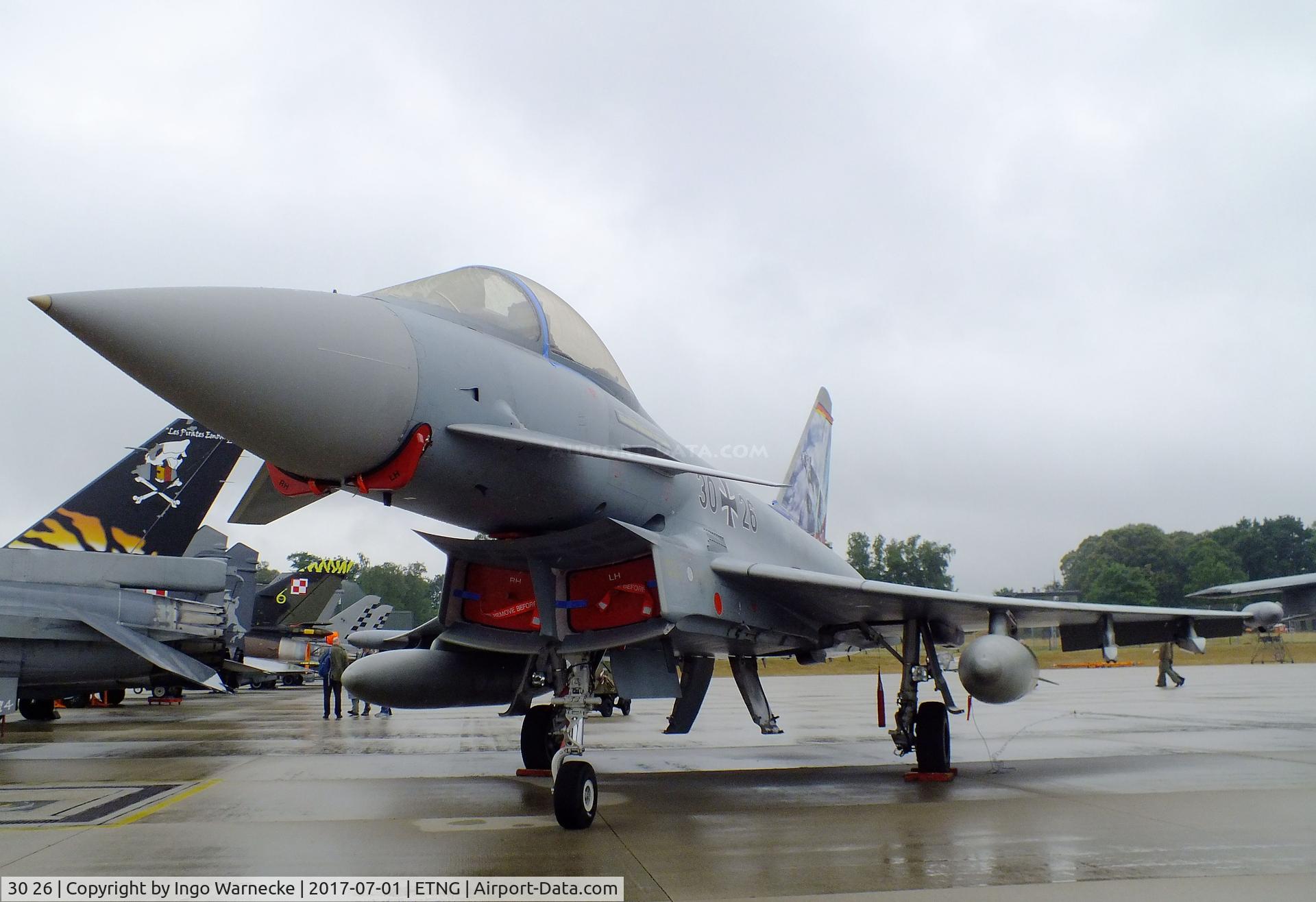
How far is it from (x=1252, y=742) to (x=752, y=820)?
24.0 feet

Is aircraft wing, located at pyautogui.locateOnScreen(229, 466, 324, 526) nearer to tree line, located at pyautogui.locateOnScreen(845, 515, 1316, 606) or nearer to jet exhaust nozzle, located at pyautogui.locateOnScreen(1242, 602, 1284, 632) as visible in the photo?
jet exhaust nozzle, located at pyautogui.locateOnScreen(1242, 602, 1284, 632)

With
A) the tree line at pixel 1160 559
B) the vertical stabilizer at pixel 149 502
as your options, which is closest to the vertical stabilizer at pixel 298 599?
the vertical stabilizer at pixel 149 502

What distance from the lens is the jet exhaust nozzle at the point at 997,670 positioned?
6621 millimetres

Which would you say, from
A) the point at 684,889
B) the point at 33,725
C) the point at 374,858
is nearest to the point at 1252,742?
the point at 684,889

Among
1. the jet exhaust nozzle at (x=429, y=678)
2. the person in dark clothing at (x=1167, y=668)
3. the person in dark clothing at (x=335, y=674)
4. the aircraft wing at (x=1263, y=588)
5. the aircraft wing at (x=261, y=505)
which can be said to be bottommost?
the person in dark clothing at (x=1167, y=668)

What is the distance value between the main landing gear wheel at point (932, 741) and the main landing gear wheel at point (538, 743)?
316cm

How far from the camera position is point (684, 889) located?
393cm

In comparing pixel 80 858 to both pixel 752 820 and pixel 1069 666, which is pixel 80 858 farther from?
pixel 1069 666

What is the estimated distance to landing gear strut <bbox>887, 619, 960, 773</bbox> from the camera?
7691 mm

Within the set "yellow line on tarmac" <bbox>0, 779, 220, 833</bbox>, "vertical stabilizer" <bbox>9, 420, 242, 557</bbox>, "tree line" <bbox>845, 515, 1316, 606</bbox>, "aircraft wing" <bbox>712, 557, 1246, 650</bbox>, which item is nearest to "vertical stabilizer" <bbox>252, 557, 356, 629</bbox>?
"vertical stabilizer" <bbox>9, 420, 242, 557</bbox>

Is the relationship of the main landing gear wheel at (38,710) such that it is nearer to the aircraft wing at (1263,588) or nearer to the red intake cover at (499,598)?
the red intake cover at (499,598)

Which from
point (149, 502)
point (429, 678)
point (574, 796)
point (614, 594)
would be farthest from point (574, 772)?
point (149, 502)

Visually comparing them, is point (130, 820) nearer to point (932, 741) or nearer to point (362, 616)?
point (932, 741)

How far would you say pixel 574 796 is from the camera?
17.1 feet
